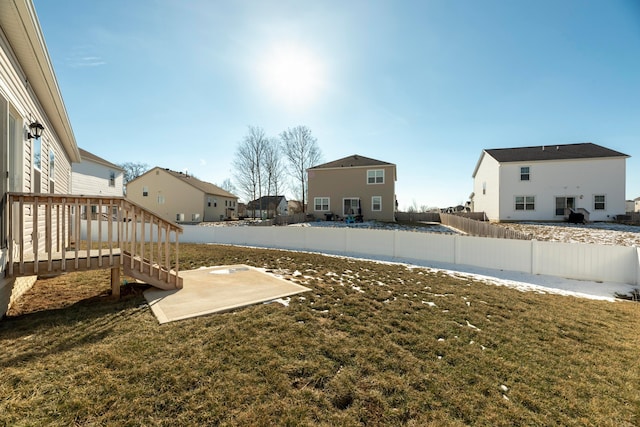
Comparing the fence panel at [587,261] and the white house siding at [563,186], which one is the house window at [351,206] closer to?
the white house siding at [563,186]

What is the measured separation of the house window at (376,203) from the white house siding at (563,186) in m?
10.0

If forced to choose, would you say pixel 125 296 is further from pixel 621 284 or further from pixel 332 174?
pixel 332 174

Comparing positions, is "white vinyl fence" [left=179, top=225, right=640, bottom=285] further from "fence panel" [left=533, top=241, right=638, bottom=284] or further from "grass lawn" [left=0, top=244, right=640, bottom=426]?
"grass lawn" [left=0, top=244, right=640, bottom=426]

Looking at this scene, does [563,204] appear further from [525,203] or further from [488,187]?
[488,187]

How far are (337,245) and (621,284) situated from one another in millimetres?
9107

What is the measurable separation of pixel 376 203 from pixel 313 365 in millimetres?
23001

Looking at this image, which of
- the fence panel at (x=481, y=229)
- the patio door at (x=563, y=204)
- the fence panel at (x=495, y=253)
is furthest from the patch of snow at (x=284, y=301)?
the patio door at (x=563, y=204)

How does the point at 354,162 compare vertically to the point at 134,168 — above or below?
below

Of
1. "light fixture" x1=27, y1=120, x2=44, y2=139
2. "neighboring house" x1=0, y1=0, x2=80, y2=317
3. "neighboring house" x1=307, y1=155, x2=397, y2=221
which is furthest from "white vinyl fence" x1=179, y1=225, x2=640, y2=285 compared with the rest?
"neighboring house" x1=307, y1=155, x2=397, y2=221

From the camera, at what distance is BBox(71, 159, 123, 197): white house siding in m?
19.3

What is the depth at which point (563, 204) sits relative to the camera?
21.4 meters

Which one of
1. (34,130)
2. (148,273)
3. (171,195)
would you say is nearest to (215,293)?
(148,273)

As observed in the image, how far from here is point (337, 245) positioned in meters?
11.8

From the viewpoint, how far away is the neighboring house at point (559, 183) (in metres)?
20.7
